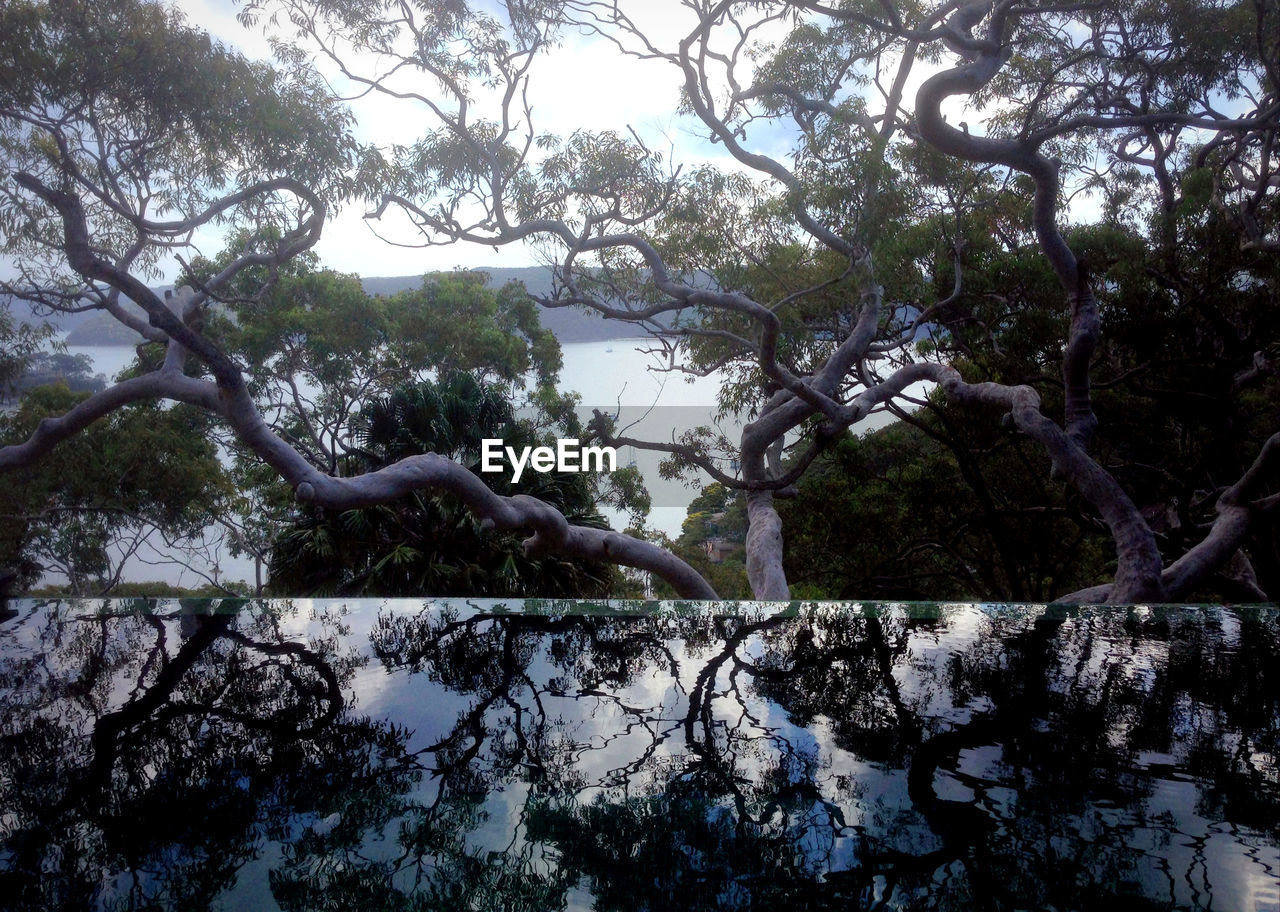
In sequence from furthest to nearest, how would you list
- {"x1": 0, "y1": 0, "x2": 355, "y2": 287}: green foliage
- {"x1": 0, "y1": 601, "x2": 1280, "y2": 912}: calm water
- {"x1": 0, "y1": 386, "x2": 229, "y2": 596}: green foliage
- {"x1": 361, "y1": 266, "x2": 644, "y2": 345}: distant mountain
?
{"x1": 361, "y1": 266, "x2": 644, "y2": 345}: distant mountain < {"x1": 0, "y1": 386, "x2": 229, "y2": 596}: green foliage < {"x1": 0, "y1": 0, "x2": 355, "y2": 287}: green foliage < {"x1": 0, "y1": 601, "x2": 1280, "y2": 912}: calm water

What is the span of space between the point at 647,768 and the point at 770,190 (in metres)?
6.21

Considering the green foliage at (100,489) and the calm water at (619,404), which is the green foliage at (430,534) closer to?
the calm water at (619,404)

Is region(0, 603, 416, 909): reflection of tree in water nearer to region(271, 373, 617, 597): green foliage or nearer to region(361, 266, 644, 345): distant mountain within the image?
region(271, 373, 617, 597): green foliage

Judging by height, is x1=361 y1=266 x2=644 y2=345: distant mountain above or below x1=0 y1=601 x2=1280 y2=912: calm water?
above

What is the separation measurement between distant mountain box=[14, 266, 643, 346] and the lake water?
0.10 metres

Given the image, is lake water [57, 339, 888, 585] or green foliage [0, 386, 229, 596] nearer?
green foliage [0, 386, 229, 596]

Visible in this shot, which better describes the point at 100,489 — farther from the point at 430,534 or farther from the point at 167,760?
the point at 167,760

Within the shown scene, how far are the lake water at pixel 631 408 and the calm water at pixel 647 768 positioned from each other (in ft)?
16.7

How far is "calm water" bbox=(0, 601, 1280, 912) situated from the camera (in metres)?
1.22

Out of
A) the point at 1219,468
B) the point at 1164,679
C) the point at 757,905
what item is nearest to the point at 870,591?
the point at 1219,468

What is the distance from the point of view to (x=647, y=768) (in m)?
1.54

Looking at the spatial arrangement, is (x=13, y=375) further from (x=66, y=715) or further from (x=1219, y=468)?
(x=1219, y=468)

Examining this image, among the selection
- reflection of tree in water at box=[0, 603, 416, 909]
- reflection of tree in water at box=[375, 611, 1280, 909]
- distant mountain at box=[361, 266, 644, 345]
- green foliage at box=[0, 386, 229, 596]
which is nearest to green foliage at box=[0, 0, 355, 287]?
green foliage at box=[0, 386, 229, 596]

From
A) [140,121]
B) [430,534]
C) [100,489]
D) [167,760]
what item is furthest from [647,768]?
[100,489]
